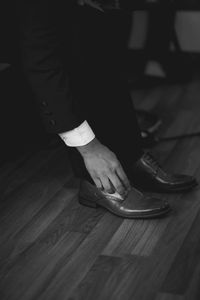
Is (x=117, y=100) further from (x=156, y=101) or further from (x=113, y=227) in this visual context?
(x=156, y=101)

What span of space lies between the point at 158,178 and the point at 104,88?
0.35m

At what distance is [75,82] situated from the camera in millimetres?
1499

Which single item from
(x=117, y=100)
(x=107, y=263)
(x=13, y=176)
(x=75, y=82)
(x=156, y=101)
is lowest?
(x=156, y=101)

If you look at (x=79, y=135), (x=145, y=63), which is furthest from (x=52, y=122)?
(x=145, y=63)

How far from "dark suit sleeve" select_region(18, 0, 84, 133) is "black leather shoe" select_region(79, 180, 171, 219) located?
34cm

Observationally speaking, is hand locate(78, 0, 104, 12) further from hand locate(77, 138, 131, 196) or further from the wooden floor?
the wooden floor

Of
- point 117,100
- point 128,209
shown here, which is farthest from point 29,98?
point 128,209

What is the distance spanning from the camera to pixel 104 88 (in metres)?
1.56

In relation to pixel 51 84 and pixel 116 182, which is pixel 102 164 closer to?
pixel 116 182

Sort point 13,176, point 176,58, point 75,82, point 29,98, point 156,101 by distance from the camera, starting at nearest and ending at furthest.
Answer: point 75,82
point 13,176
point 29,98
point 156,101
point 176,58

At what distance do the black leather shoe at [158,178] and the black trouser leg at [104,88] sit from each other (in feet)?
0.11

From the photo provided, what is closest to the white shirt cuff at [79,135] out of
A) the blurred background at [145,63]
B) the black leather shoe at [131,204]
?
the black leather shoe at [131,204]

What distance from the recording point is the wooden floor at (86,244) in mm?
1247

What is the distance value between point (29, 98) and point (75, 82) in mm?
687
